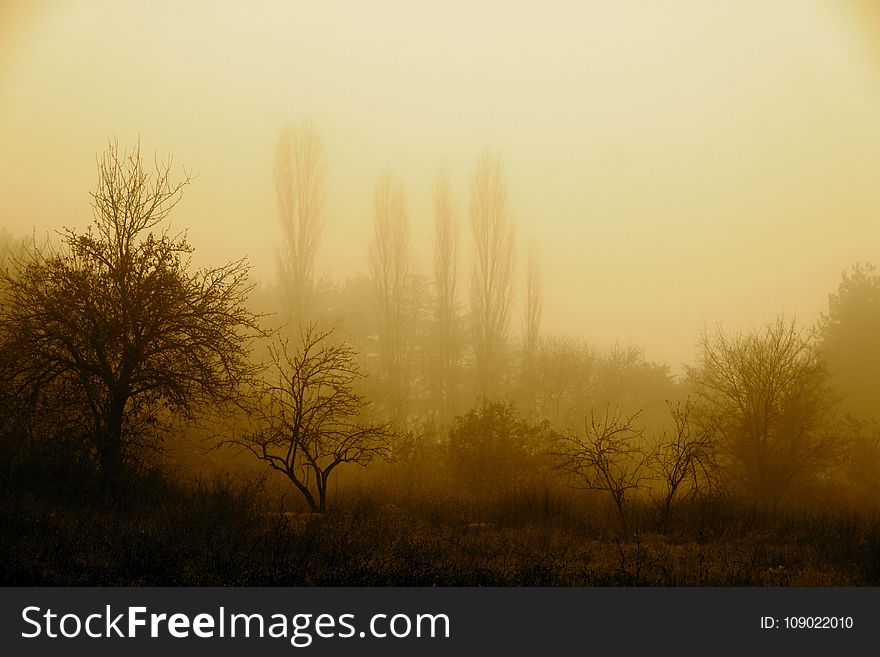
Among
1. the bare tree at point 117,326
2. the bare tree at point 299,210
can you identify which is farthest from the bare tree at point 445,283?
the bare tree at point 117,326

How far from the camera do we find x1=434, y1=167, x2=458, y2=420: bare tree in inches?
1644

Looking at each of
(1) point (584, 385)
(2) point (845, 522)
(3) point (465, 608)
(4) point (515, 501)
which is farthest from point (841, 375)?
(3) point (465, 608)

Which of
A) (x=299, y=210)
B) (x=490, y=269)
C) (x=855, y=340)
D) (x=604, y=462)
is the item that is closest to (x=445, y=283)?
(x=490, y=269)

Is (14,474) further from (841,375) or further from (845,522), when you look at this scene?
(841,375)

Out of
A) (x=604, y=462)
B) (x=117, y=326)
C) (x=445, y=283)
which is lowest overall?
(x=604, y=462)

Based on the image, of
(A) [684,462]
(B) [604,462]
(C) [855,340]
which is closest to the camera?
(A) [684,462]

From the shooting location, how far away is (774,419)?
22.0m

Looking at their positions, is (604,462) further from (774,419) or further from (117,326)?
(117,326)

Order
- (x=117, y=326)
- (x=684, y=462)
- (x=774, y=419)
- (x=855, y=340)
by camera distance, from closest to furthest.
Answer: (x=117, y=326) < (x=684, y=462) < (x=774, y=419) < (x=855, y=340)

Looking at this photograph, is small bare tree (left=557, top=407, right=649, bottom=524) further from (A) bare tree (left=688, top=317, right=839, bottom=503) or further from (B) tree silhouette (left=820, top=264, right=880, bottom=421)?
(B) tree silhouette (left=820, top=264, right=880, bottom=421)

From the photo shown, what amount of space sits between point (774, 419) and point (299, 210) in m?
29.1

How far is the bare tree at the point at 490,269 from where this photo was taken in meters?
42.7

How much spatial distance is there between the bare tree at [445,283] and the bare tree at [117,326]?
26070 millimetres

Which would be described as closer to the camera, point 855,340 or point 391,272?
point 855,340
